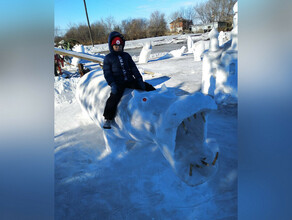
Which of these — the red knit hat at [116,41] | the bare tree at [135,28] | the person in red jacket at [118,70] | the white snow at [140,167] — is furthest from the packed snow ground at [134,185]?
the bare tree at [135,28]

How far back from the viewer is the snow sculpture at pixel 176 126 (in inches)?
63.1

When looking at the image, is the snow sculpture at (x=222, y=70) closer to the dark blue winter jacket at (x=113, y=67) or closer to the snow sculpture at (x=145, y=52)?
the dark blue winter jacket at (x=113, y=67)

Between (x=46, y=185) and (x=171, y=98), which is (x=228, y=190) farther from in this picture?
(x=46, y=185)

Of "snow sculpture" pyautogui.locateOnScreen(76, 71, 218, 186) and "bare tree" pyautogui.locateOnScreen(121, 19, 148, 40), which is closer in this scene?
"snow sculpture" pyautogui.locateOnScreen(76, 71, 218, 186)

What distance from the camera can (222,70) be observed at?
4.17m

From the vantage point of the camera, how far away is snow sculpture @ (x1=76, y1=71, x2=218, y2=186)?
1.60 metres

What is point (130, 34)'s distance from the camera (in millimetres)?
10328

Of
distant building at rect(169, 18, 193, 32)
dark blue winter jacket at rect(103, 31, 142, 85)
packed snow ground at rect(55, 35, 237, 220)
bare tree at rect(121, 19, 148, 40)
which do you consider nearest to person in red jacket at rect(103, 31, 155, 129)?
dark blue winter jacket at rect(103, 31, 142, 85)

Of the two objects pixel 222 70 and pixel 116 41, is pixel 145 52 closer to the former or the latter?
pixel 222 70

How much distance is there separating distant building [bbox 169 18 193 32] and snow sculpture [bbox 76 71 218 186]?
11.6ft

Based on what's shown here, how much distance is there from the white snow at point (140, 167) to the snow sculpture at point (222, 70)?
3.63 feet

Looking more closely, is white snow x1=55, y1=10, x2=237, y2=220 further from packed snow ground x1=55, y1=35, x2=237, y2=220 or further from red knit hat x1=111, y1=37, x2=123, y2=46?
red knit hat x1=111, y1=37, x2=123, y2=46

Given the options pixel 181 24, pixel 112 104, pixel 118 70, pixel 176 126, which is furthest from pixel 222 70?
pixel 176 126

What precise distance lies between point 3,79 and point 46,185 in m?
0.45
